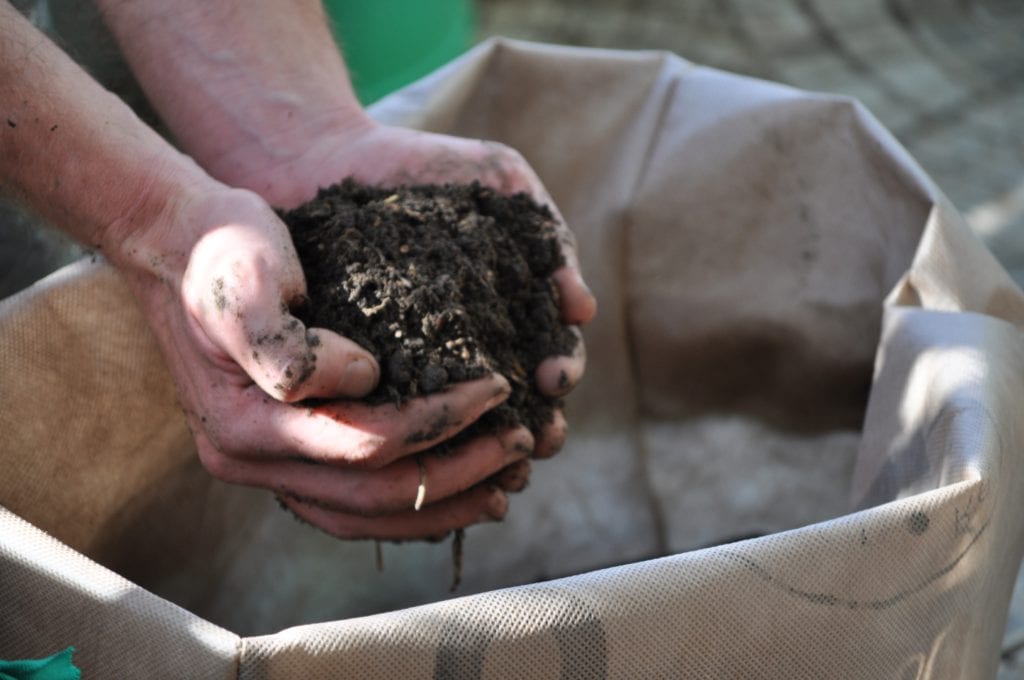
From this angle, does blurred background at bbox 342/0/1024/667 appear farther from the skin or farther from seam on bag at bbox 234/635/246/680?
seam on bag at bbox 234/635/246/680

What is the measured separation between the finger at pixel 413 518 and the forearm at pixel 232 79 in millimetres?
331

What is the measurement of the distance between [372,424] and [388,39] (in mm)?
953

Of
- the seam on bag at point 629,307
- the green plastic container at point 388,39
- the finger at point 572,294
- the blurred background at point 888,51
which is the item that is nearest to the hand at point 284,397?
the finger at point 572,294

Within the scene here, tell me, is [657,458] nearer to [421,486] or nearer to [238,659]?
[421,486]

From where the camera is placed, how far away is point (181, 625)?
0.51 m

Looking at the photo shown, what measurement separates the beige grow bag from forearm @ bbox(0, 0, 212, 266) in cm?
6

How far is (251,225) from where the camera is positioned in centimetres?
72

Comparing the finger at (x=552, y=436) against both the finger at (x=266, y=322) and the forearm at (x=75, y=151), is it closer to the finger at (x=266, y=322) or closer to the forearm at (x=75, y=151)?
the finger at (x=266, y=322)

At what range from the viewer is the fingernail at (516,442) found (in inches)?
29.6

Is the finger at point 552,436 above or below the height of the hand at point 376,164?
below

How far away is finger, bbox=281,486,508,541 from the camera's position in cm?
79

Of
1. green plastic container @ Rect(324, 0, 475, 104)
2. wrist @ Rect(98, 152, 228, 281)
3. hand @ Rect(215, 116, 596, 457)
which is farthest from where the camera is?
green plastic container @ Rect(324, 0, 475, 104)

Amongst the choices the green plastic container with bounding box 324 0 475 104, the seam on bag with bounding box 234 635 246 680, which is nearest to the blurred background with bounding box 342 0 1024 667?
the green plastic container with bounding box 324 0 475 104

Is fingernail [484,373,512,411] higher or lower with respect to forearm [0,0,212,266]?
lower
